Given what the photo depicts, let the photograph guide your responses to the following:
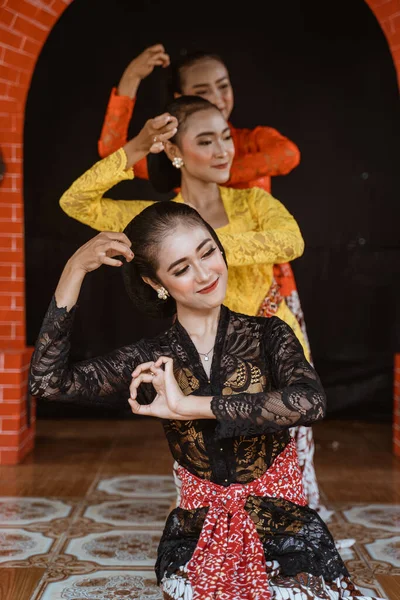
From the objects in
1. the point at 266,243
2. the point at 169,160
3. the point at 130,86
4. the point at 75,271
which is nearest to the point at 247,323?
the point at 75,271

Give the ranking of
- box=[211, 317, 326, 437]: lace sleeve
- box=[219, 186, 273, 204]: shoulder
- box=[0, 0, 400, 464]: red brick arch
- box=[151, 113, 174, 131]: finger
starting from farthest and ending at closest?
box=[0, 0, 400, 464]: red brick arch
box=[219, 186, 273, 204]: shoulder
box=[151, 113, 174, 131]: finger
box=[211, 317, 326, 437]: lace sleeve

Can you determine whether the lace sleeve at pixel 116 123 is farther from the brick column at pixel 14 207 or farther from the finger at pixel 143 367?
the brick column at pixel 14 207

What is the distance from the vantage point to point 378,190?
6.20 m

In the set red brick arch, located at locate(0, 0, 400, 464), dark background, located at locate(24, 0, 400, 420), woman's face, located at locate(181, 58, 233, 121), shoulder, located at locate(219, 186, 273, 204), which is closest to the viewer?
shoulder, located at locate(219, 186, 273, 204)

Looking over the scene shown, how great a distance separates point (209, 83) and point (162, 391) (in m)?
1.86

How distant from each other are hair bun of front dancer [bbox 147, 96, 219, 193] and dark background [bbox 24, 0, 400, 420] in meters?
2.89

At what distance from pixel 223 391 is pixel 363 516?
1754 mm

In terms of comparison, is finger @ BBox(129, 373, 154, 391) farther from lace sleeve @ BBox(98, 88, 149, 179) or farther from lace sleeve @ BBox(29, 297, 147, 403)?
lace sleeve @ BBox(98, 88, 149, 179)

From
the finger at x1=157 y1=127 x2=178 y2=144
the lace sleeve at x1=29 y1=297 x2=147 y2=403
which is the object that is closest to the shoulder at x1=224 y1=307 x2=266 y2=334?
the lace sleeve at x1=29 y1=297 x2=147 y2=403

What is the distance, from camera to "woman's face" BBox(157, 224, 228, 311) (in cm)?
226

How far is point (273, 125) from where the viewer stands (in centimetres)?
612

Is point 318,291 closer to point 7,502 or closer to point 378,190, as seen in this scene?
point 378,190

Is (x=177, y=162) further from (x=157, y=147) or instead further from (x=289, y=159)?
(x=289, y=159)

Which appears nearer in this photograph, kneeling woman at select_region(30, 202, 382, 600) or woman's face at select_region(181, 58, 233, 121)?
kneeling woman at select_region(30, 202, 382, 600)
